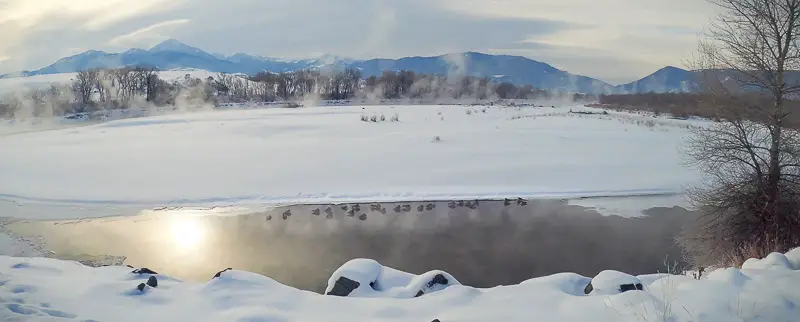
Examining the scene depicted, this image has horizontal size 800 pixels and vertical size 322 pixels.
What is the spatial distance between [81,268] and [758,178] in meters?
9.64

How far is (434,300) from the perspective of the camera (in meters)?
5.43

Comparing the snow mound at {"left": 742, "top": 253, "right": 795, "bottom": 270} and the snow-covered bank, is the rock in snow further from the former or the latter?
the snow mound at {"left": 742, "top": 253, "right": 795, "bottom": 270}

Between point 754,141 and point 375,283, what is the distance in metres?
6.32

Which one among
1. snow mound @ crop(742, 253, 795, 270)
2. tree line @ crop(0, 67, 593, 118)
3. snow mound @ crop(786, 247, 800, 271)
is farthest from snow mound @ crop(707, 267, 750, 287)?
tree line @ crop(0, 67, 593, 118)

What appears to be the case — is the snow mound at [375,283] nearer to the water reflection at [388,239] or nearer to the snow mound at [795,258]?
the water reflection at [388,239]

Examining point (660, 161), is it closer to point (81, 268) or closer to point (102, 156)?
point (81, 268)

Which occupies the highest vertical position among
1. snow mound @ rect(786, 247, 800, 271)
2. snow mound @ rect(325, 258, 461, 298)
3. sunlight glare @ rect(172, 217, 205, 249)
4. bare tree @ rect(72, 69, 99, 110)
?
bare tree @ rect(72, 69, 99, 110)

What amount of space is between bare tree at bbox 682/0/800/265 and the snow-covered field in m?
4.27

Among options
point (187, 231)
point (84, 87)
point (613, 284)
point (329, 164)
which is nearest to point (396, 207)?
point (187, 231)

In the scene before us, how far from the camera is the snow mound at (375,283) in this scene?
5879 mm

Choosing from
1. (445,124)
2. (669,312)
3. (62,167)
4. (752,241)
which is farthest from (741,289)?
(445,124)

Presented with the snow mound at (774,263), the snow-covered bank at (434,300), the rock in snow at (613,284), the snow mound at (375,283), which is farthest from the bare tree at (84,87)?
the snow mound at (774,263)

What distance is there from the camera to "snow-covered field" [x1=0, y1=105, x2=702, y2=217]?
517 inches

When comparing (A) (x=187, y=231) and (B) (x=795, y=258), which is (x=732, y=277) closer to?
(B) (x=795, y=258)
